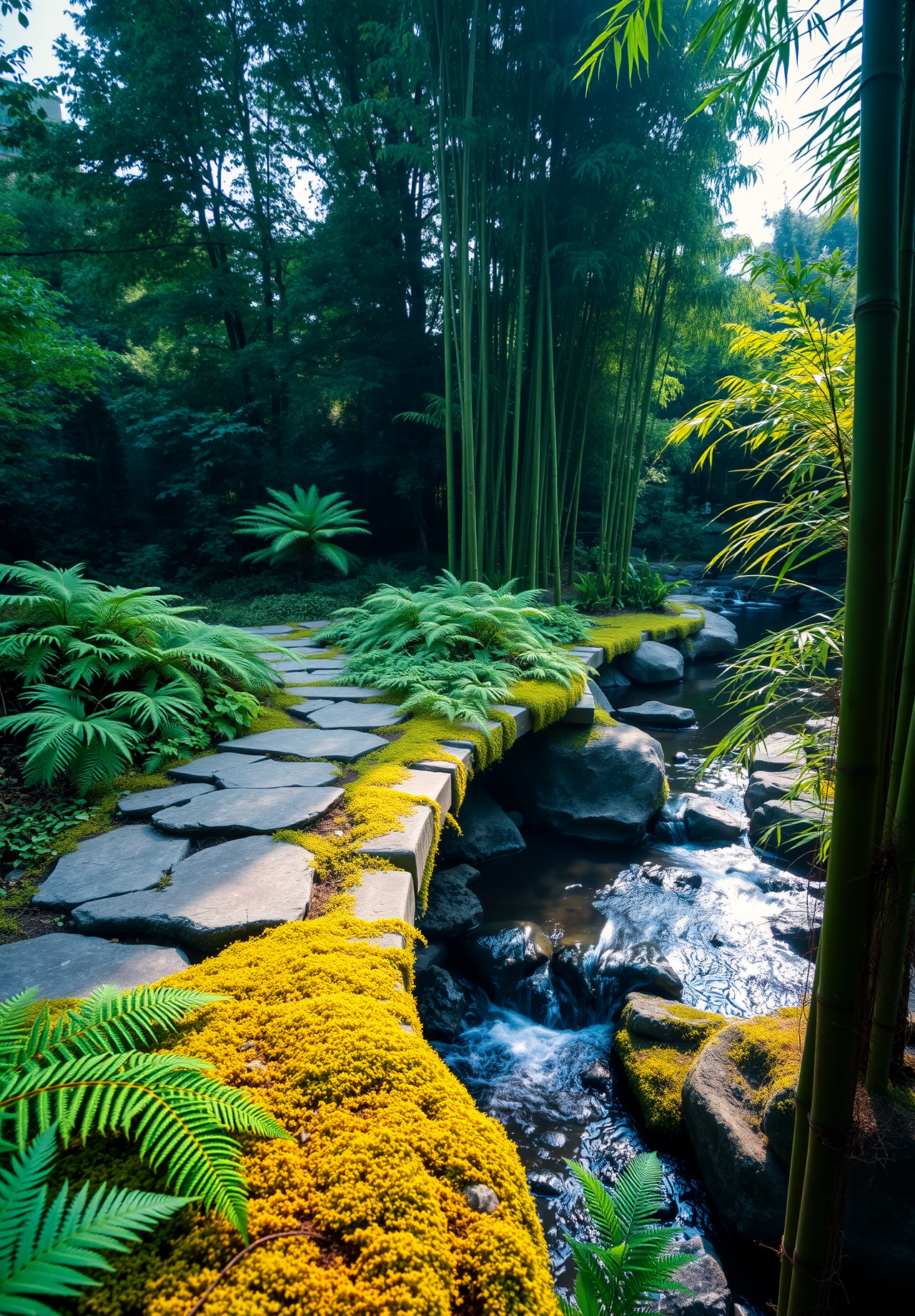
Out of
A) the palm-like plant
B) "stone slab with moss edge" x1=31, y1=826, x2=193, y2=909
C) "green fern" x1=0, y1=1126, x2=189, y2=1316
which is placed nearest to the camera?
"green fern" x1=0, y1=1126, x2=189, y2=1316

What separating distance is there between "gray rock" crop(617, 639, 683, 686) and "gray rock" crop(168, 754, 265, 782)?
5491 mm

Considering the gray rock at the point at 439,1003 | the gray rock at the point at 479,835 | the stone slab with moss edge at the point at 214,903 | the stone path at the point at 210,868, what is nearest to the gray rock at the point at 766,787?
the gray rock at the point at 479,835

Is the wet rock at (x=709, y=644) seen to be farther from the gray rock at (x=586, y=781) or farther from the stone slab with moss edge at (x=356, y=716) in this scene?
the stone slab with moss edge at (x=356, y=716)

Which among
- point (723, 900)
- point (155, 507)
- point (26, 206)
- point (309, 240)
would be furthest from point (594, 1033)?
point (26, 206)

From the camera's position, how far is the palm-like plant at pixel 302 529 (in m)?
8.87

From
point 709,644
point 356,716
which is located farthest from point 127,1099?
point 709,644

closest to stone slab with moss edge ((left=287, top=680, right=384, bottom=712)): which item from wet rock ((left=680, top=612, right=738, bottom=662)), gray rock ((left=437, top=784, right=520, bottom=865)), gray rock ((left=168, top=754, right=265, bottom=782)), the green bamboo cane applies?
gray rock ((left=437, top=784, right=520, bottom=865))

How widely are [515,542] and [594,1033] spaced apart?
590cm

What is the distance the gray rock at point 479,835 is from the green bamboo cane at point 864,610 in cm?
292

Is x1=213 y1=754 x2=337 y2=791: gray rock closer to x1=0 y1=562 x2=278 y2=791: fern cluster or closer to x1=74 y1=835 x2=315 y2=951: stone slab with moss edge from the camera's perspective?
x1=0 y1=562 x2=278 y2=791: fern cluster

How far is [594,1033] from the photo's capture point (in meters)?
2.62

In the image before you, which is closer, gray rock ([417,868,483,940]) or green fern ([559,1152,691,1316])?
green fern ([559,1152,691,1316])

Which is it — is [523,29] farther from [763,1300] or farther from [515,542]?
[763,1300]

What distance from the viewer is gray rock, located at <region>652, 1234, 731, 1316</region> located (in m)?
1.58
